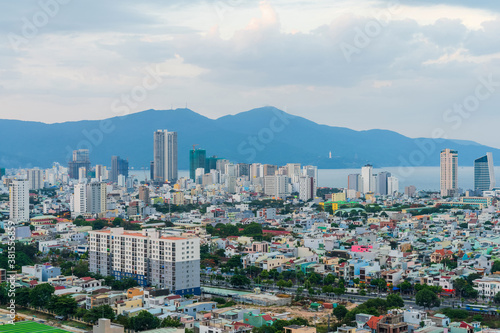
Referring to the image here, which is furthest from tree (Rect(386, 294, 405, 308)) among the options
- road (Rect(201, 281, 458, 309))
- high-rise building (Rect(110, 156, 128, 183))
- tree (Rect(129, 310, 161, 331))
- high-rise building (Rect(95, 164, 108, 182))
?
high-rise building (Rect(110, 156, 128, 183))

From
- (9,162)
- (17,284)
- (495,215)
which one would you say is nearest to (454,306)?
(17,284)

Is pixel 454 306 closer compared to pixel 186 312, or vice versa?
pixel 186 312

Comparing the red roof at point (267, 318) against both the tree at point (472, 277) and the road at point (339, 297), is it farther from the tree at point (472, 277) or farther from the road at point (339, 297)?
the tree at point (472, 277)

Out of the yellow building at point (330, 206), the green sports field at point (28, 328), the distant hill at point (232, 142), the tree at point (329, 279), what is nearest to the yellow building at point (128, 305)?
the green sports field at point (28, 328)

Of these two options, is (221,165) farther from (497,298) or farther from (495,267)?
(497,298)

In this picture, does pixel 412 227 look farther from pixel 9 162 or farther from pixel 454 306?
pixel 9 162

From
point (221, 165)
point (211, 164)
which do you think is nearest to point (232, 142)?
point (211, 164)
